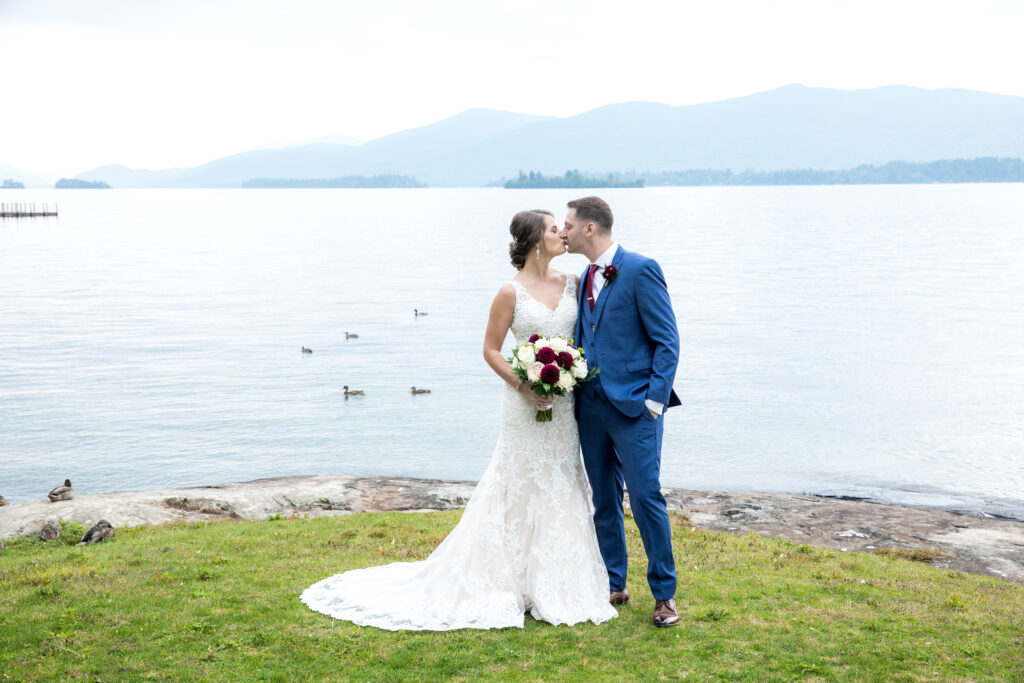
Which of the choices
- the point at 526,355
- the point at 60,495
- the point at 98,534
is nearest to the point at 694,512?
the point at 526,355

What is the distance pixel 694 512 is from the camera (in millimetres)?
15539

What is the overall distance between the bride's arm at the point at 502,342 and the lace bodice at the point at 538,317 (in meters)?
0.07

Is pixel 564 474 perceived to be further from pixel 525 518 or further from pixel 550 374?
pixel 550 374

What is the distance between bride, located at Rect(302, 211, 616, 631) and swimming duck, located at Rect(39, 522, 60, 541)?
17.2 ft

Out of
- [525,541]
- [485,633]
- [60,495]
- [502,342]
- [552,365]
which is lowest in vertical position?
[60,495]

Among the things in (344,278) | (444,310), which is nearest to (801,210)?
(344,278)

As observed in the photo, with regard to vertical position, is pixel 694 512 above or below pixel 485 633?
below

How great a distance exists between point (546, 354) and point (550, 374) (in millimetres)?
193

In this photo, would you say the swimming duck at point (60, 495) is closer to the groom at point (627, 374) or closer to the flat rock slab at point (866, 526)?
the flat rock slab at point (866, 526)

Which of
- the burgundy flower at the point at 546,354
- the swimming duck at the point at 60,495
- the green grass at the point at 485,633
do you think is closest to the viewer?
the green grass at the point at 485,633

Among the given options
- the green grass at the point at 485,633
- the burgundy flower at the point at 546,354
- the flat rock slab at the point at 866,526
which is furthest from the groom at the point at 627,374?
the flat rock slab at the point at 866,526

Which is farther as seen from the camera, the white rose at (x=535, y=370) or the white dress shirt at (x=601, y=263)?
the white dress shirt at (x=601, y=263)

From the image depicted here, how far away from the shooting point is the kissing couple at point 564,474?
7.36 m

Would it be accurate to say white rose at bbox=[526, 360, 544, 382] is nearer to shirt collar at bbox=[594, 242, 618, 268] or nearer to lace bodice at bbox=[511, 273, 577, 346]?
lace bodice at bbox=[511, 273, 577, 346]
